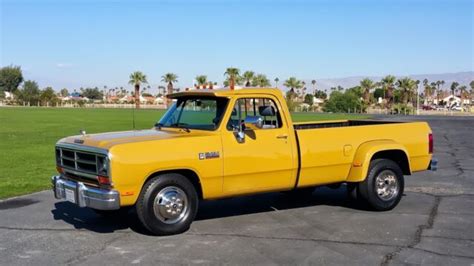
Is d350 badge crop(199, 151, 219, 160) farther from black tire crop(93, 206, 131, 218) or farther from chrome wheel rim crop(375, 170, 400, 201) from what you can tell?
chrome wheel rim crop(375, 170, 400, 201)

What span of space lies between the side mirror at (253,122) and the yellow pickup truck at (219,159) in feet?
0.04

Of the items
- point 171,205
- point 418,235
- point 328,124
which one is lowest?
point 418,235

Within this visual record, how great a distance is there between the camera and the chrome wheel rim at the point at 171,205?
6.84 meters

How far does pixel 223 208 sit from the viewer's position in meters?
8.67

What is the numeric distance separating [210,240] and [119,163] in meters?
1.42

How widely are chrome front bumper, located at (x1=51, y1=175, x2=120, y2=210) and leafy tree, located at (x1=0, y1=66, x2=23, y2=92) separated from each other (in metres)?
141

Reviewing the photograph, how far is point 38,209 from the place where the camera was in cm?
873

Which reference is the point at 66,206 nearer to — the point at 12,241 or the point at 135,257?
the point at 12,241

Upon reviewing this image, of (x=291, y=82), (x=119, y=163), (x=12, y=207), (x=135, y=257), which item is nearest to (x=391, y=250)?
(x=135, y=257)

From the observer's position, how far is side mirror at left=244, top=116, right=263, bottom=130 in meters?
7.25

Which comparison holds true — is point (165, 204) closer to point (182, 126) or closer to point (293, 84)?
point (182, 126)

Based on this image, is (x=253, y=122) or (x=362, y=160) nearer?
(x=253, y=122)

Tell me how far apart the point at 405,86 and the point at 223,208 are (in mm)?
105458

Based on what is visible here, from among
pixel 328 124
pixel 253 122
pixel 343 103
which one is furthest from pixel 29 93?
pixel 253 122
